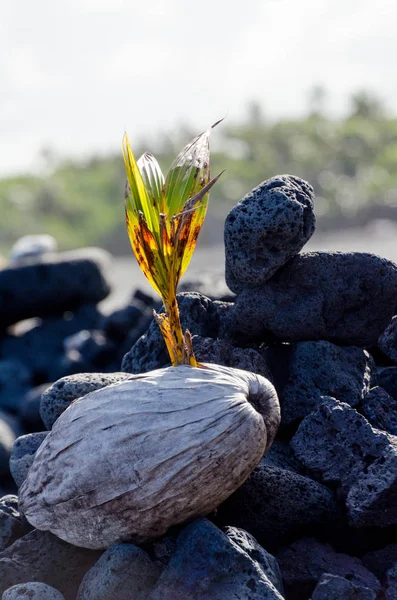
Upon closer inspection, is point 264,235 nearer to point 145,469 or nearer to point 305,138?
point 145,469

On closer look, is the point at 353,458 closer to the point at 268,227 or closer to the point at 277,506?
the point at 277,506

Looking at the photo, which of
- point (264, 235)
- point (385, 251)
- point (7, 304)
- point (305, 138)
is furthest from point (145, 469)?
point (305, 138)

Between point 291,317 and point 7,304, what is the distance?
6.49m

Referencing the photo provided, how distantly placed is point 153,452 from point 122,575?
1.51 feet

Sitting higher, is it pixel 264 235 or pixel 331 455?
pixel 264 235

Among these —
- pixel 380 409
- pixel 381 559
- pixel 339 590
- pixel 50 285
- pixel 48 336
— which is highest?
pixel 380 409

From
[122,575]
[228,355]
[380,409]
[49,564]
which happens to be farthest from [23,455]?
[380,409]

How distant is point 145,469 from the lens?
332cm

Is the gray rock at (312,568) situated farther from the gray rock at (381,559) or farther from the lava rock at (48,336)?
the lava rock at (48,336)

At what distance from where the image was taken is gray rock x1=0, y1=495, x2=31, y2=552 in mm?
3945

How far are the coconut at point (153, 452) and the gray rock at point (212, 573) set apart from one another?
140mm

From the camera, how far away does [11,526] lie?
3.97 metres

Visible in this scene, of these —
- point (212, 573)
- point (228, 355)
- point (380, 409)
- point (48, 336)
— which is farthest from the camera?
point (48, 336)

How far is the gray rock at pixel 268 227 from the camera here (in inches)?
167
